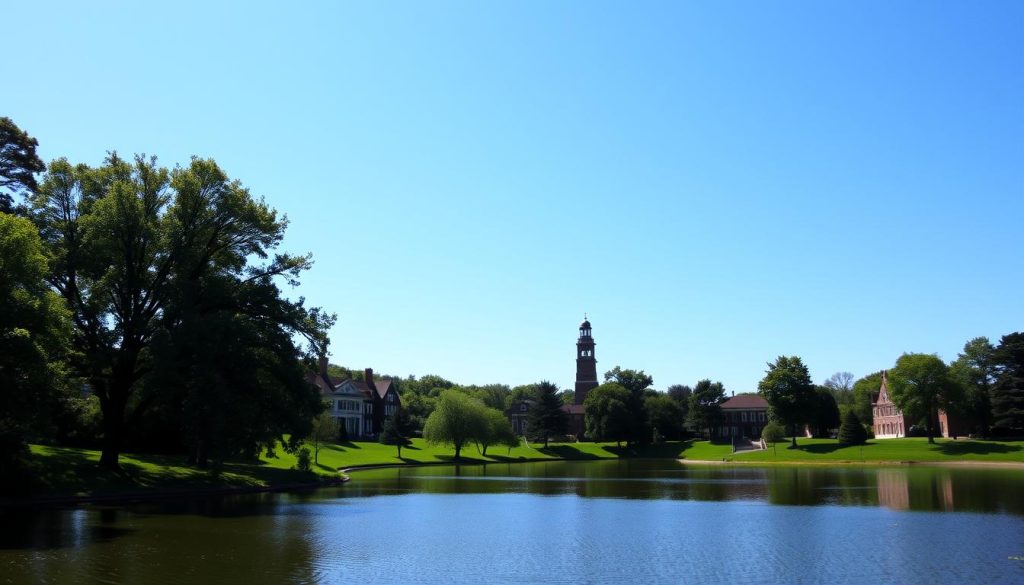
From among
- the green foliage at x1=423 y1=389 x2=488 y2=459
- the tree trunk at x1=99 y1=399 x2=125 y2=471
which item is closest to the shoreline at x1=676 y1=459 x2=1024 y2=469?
the green foliage at x1=423 y1=389 x2=488 y2=459

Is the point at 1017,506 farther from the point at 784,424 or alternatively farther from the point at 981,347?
the point at 981,347

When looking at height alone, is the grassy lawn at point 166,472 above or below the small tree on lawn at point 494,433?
below

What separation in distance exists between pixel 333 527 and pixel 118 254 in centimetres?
2136

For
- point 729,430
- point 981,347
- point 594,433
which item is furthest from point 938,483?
point 729,430

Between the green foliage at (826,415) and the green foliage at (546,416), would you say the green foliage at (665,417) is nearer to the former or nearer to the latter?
the green foliage at (546,416)

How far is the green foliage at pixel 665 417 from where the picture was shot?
124 m

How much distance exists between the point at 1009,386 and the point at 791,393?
22.6 meters

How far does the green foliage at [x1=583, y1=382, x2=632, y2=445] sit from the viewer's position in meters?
114

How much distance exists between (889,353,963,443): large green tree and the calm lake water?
5095 centimetres

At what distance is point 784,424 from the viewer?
98.1m

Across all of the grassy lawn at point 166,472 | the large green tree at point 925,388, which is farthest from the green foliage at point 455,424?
the large green tree at point 925,388

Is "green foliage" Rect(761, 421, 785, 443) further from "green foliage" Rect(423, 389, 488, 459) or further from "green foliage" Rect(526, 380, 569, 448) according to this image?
"green foliage" Rect(423, 389, 488, 459)

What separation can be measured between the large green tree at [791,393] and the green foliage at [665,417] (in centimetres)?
2814

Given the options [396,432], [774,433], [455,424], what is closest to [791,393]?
[774,433]
